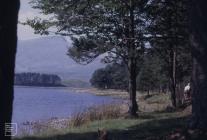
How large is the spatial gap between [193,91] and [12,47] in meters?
7.08

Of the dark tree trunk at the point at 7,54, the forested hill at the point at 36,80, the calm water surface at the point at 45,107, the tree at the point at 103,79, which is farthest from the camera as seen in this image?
the forested hill at the point at 36,80

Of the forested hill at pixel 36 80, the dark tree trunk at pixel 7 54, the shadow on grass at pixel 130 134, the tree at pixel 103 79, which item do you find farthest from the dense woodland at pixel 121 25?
the forested hill at pixel 36 80

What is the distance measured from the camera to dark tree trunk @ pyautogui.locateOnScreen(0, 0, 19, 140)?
7.65m

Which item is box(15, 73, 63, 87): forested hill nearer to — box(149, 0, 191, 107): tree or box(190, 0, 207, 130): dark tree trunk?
box(149, 0, 191, 107): tree

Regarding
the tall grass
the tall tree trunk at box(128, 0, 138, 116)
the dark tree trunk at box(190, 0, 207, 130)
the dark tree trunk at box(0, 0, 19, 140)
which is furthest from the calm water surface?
the dark tree trunk at box(0, 0, 19, 140)

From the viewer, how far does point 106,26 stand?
26344mm

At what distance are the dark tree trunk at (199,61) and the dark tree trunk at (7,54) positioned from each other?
6.77 metres

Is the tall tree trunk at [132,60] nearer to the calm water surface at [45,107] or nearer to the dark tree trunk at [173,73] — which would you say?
the calm water surface at [45,107]

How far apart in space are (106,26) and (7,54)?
18777 mm

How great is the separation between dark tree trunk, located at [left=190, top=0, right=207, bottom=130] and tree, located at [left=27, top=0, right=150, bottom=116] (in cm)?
→ 1032

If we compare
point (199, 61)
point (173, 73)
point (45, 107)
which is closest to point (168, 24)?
point (173, 73)

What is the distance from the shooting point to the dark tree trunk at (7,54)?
765cm

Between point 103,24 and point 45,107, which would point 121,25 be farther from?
point 45,107

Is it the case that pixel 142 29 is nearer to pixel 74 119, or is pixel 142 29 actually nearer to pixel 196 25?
pixel 74 119
